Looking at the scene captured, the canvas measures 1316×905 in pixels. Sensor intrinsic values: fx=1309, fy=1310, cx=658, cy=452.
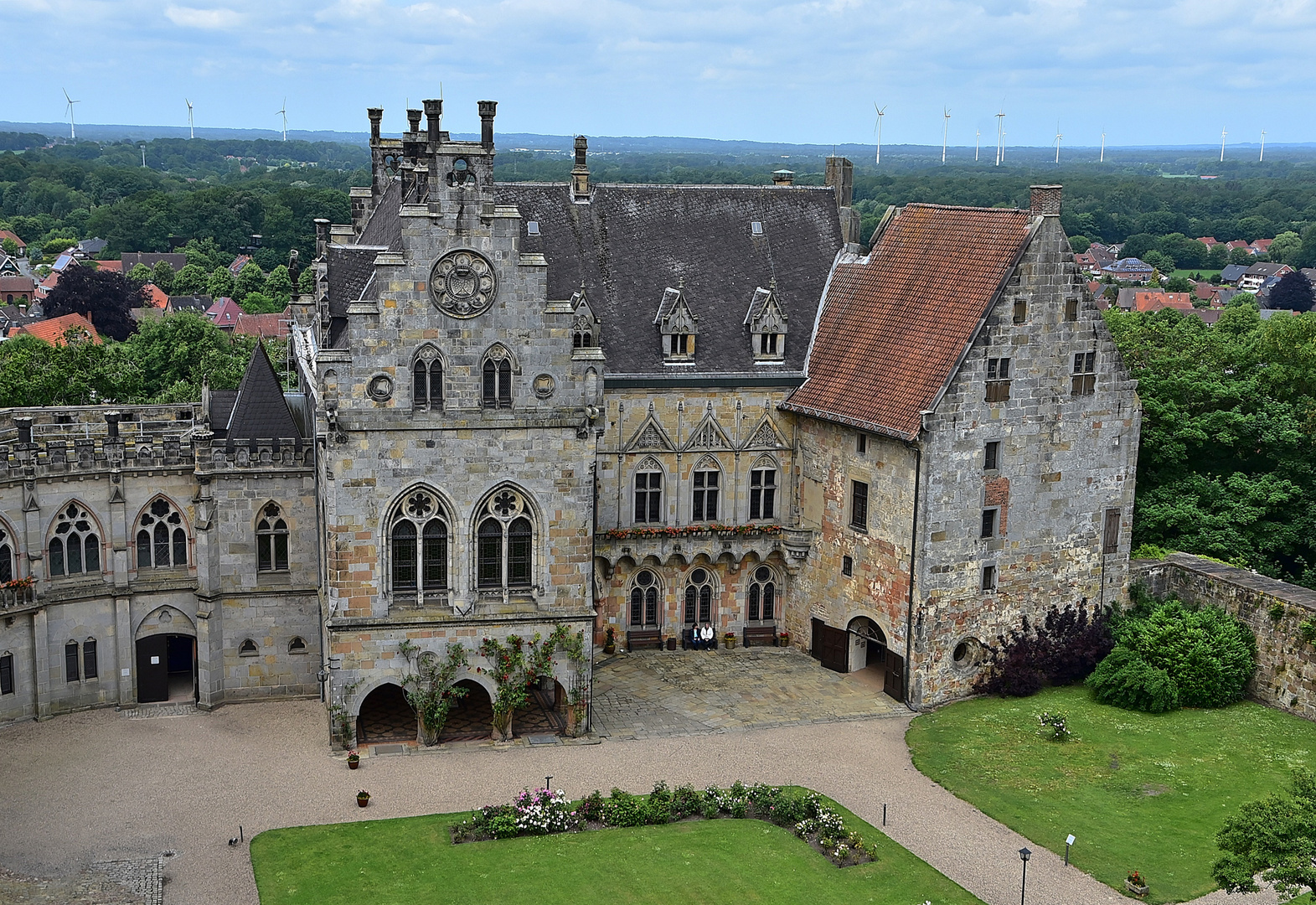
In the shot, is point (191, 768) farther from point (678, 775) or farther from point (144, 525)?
point (678, 775)

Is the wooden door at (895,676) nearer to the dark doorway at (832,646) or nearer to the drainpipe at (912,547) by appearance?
the drainpipe at (912,547)

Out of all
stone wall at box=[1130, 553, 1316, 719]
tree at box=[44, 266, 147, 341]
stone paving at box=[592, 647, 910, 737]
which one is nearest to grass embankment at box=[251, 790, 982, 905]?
stone paving at box=[592, 647, 910, 737]

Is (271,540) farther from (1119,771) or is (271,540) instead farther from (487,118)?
(1119,771)

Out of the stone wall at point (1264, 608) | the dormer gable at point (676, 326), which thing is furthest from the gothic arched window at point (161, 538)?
the stone wall at point (1264, 608)

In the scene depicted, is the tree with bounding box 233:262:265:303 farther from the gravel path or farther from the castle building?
the gravel path

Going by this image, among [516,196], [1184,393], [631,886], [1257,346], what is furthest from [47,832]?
[1257,346]

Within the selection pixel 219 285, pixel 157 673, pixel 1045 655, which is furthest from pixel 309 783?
→ pixel 219 285
